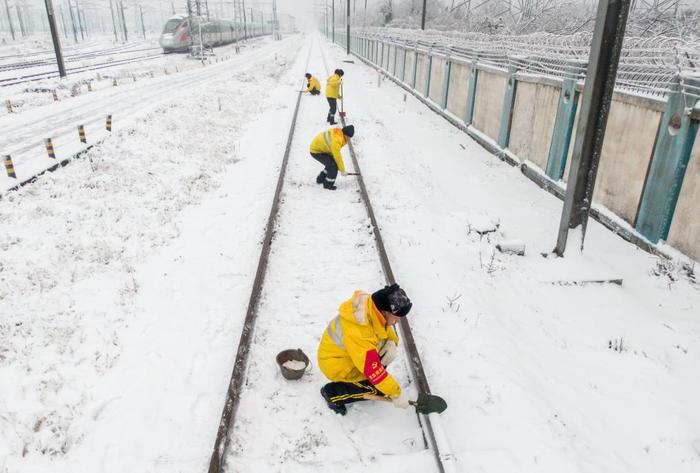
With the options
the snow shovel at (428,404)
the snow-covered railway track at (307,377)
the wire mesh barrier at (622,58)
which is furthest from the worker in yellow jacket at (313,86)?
the snow shovel at (428,404)

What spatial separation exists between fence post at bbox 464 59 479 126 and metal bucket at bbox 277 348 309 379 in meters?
12.2

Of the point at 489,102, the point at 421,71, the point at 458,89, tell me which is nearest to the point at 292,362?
the point at 489,102

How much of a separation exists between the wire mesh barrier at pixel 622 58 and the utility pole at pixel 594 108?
1.14m

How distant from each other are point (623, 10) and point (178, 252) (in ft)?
22.6

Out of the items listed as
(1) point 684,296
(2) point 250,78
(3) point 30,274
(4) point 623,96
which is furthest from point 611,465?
(2) point 250,78

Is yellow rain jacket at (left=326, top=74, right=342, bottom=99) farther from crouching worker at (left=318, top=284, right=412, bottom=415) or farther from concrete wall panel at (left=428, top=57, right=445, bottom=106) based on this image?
crouching worker at (left=318, top=284, right=412, bottom=415)

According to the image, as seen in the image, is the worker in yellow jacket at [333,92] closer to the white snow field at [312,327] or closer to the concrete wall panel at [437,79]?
the concrete wall panel at [437,79]

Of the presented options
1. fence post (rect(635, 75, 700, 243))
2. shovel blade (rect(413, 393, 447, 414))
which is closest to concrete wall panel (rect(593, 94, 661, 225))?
fence post (rect(635, 75, 700, 243))

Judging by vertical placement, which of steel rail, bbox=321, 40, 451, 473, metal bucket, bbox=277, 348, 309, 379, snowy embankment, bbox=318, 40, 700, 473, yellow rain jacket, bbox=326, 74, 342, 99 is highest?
yellow rain jacket, bbox=326, 74, 342, 99

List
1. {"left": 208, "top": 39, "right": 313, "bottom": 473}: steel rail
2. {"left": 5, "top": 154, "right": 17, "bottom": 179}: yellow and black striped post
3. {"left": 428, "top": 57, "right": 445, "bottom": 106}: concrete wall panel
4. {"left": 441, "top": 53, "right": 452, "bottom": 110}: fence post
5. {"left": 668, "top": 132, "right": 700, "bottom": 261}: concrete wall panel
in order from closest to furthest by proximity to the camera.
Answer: {"left": 208, "top": 39, "right": 313, "bottom": 473}: steel rail, {"left": 668, "top": 132, "right": 700, "bottom": 261}: concrete wall panel, {"left": 5, "top": 154, "right": 17, "bottom": 179}: yellow and black striped post, {"left": 441, "top": 53, "right": 452, "bottom": 110}: fence post, {"left": 428, "top": 57, "right": 445, "bottom": 106}: concrete wall panel

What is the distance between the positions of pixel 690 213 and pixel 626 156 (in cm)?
155

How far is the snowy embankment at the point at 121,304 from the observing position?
397 cm

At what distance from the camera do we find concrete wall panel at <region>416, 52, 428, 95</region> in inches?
835

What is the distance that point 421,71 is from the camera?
22125mm
